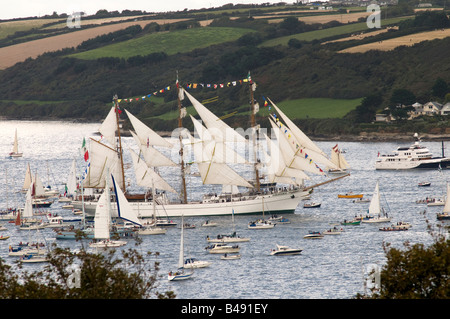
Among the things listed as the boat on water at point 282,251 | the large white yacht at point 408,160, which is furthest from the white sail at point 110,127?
the large white yacht at point 408,160

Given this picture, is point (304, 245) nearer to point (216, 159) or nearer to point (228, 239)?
point (228, 239)

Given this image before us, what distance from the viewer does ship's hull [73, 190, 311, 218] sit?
93000 mm

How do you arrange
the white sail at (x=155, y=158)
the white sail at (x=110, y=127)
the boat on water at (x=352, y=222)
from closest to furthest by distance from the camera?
the boat on water at (x=352, y=222), the white sail at (x=155, y=158), the white sail at (x=110, y=127)

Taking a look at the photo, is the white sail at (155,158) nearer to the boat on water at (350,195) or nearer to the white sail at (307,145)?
the white sail at (307,145)

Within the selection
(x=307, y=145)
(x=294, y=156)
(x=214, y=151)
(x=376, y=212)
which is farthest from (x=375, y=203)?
(x=214, y=151)

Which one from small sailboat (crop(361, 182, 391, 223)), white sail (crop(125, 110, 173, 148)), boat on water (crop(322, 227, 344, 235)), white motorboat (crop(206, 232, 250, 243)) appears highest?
white sail (crop(125, 110, 173, 148))

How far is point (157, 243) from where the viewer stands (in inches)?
3031

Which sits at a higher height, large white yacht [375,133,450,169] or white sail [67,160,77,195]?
large white yacht [375,133,450,169]

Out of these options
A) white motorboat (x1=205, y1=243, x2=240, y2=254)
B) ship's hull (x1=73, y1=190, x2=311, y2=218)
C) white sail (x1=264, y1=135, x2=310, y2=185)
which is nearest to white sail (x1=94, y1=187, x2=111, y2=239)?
white motorboat (x1=205, y1=243, x2=240, y2=254)

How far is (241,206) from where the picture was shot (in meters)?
93.5

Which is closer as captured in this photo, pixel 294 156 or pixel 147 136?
pixel 294 156

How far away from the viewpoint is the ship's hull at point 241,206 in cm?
9300

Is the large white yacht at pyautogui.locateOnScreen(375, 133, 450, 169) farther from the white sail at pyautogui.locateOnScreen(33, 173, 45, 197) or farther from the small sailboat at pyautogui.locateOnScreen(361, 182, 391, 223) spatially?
the white sail at pyautogui.locateOnScreen(33, 173, 45, 197)
